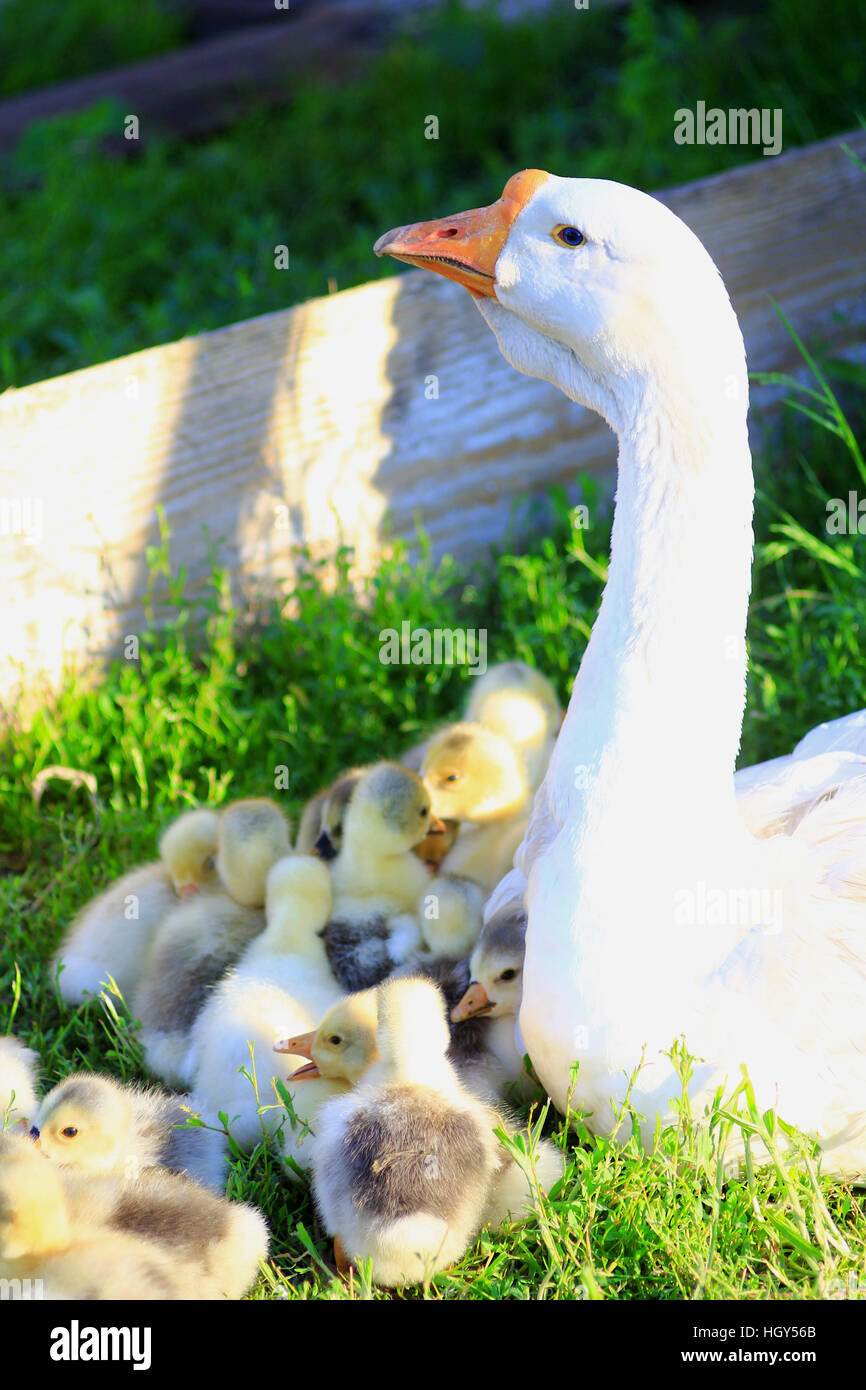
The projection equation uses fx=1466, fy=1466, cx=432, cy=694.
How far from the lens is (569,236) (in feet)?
8.38

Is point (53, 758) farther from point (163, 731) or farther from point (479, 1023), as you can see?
point (479, 1023)

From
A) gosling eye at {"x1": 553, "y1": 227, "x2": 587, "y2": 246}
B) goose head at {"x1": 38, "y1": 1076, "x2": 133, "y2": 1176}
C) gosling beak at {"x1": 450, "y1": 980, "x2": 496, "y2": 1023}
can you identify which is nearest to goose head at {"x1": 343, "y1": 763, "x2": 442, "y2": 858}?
gosling beak at {"x1": 450, "y1": 980, "x2": 496, "y2": 1023}

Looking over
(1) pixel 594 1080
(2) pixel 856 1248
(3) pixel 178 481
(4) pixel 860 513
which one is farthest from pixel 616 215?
(4) pixel 860 513

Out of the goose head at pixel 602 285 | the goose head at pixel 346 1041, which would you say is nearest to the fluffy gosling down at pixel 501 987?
the goose head at pixel 346 1041

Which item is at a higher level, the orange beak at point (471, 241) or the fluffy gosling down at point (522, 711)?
the orange beak at point (471, 241)

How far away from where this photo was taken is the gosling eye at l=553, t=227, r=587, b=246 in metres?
2.54

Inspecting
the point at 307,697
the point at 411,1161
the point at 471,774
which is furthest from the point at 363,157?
the point at 411,1161

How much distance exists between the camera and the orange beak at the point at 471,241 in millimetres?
2635

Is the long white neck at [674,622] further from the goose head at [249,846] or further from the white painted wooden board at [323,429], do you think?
the white painted wooden board at [323,429]

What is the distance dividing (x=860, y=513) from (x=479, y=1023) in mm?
2566

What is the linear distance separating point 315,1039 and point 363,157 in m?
5.99

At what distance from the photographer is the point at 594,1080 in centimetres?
267

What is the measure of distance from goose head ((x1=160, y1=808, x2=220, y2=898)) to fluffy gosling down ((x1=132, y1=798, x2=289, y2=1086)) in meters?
0.06

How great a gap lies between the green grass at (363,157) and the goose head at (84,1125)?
3.71m
